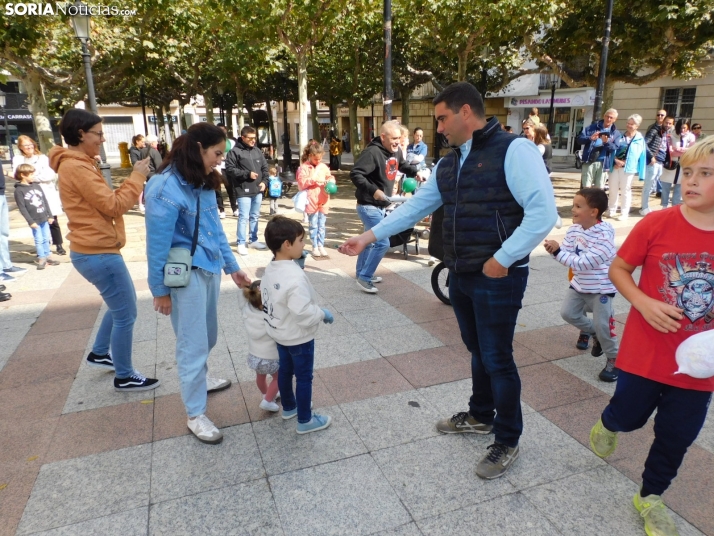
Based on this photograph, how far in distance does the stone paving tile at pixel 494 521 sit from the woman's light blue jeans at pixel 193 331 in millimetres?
1518

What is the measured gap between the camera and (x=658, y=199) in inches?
490

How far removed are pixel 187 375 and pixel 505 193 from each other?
2.08 metres

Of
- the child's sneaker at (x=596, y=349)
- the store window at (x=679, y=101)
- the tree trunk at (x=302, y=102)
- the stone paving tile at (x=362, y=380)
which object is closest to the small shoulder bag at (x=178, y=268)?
the stone paving tile at (x=362, y=380)

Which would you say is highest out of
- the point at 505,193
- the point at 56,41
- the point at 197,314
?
the point at 56,41

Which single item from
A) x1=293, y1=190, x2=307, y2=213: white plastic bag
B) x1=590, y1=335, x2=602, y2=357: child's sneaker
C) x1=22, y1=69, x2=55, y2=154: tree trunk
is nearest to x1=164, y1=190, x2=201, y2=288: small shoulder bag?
x1=590, y1=335, x2=602, y2=357: child's sneaker

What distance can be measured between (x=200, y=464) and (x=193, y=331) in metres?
0.75

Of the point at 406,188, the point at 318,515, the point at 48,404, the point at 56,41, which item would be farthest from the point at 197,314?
the point at 56,41

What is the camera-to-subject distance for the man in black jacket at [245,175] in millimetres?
7749

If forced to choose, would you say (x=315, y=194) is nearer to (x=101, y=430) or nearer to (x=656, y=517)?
(x=101, y=430)

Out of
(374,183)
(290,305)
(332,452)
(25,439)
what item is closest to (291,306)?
(290,305)

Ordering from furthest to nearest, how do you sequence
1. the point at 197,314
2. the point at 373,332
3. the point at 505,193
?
the point at 373,332 < the point at 197,314 < the point at 505,193

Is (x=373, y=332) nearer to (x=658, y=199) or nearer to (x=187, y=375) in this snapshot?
(x=187, y=375)

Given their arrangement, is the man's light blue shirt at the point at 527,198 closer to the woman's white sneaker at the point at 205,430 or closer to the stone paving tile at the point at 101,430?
the woman's white sneaker at the point at 205,430

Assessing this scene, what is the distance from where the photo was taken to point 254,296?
312 cm
